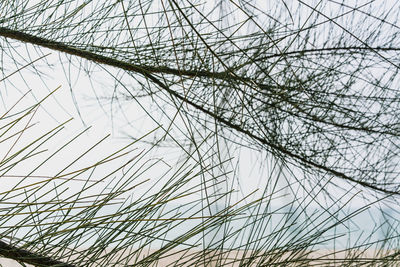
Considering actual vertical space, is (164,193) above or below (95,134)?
below

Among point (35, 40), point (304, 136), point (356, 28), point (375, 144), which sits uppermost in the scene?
point (356, 28)

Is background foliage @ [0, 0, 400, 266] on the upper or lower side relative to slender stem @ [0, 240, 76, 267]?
upper

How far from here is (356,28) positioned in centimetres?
94

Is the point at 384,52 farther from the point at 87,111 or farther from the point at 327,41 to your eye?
the point at 87,111

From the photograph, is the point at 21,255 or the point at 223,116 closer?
the point at 21,255

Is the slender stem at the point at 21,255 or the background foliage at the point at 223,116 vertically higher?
the background foliage at the point at 223,116

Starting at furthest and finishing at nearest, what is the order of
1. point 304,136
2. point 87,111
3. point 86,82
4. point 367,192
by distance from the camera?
point 86,82 → point 87,111 → point 367,192 → point 304,136

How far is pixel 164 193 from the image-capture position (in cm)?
28

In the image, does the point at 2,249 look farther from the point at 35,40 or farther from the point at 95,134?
the point at 95,134

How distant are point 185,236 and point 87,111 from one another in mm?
1643

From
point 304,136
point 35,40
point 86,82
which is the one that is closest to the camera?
point 35,40

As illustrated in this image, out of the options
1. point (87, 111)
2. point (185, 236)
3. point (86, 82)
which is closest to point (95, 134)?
point (87, 111)

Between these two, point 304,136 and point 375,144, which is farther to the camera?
point 375,144

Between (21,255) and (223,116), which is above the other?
(223,116)
